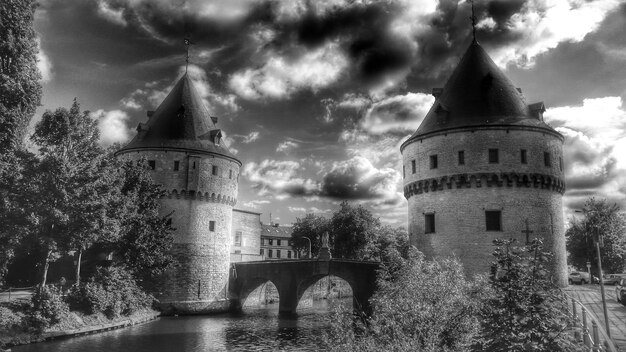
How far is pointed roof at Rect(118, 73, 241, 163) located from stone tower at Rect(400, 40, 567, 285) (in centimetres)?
1762

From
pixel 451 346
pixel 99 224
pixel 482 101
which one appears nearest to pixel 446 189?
pixel 482 101

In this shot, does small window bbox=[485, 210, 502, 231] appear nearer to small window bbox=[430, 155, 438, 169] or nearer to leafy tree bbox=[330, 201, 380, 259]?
small window bbox=[430, 155, 438, 169]

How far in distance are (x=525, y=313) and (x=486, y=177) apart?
2122 cm

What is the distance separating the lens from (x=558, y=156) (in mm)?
30703

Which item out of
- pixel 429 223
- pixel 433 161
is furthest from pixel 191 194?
pixel 433 161

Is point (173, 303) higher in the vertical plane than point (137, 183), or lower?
lower

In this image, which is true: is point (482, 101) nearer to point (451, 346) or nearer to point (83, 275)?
point (451, 346)

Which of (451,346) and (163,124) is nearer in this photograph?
(451,346)

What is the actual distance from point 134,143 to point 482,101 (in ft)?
87.1

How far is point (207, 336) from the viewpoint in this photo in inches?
1077

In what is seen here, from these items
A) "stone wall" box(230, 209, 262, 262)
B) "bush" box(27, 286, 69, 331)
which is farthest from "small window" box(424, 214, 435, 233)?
"stone wall" box(230, 209, 262, 262)

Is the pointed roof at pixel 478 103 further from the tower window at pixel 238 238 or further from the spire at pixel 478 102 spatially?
the tower window at pixel 238 238

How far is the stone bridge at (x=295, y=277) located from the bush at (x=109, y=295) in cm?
880

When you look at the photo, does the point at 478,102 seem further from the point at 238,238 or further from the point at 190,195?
the point at 238,238
